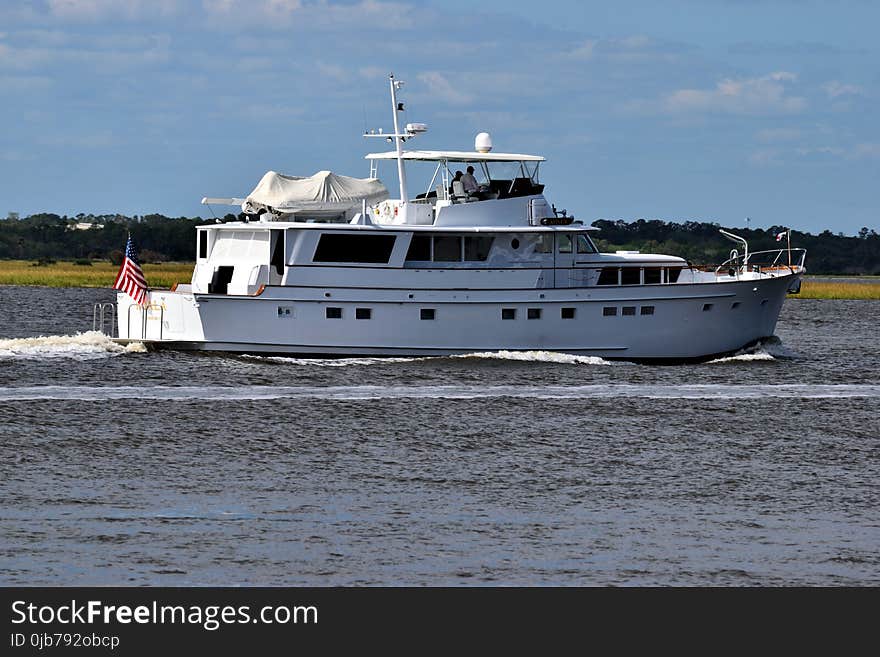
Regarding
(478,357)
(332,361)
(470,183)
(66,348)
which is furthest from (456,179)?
(66,348)

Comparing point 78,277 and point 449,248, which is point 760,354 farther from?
point 78,277

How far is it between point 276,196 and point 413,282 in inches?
174

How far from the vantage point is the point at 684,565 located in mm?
16422

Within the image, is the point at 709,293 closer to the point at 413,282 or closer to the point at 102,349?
the point at 413,282

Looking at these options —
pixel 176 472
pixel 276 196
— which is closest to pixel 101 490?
pixel 176 472

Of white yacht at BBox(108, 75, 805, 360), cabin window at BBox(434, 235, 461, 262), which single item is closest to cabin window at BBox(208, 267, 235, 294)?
white yacht at BBox(108, 75, 805, 360)

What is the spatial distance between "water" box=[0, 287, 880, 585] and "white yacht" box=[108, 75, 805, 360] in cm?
62

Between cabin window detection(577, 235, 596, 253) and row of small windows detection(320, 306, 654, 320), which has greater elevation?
cabin window detection(577, 235, 596, 253)

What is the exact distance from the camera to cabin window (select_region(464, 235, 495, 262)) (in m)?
35.6

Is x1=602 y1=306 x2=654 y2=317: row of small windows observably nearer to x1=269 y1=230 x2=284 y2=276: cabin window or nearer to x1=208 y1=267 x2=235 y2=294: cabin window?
x1=269 y1=230 x2=284 y2=276: cabin window

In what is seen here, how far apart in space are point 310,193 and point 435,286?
4332 mm

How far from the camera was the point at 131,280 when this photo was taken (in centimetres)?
3525

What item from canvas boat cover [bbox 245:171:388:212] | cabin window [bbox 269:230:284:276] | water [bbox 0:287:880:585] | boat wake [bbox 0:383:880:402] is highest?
canvas boat cover [bbox 245:171:388:212]

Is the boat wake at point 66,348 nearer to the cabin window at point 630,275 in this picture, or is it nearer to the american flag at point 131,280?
the american flag at point 131,280
